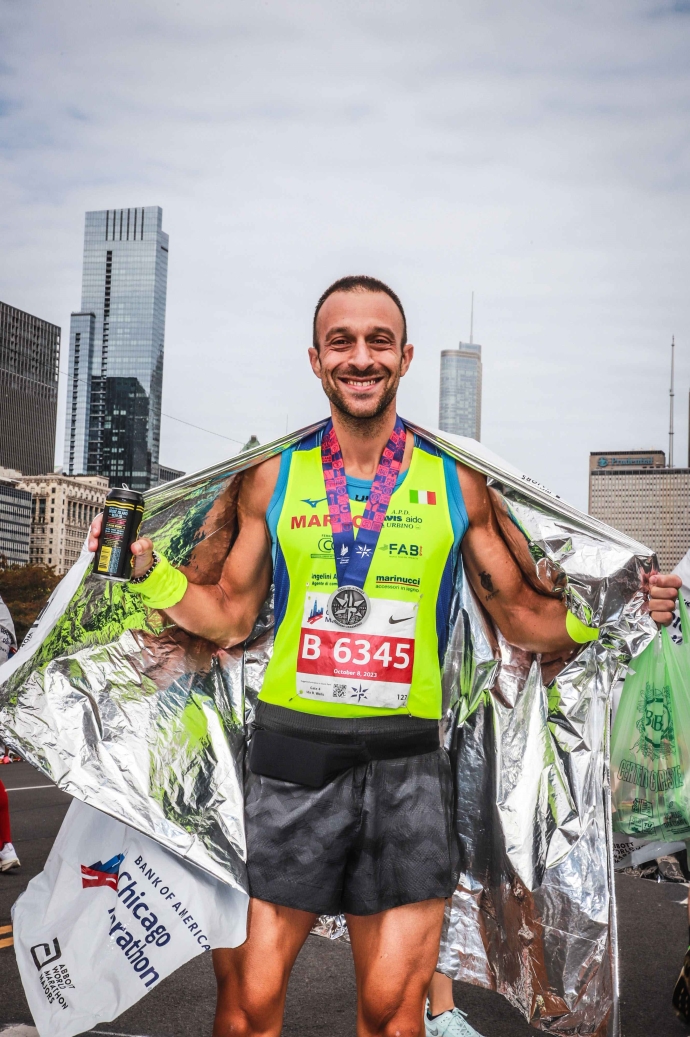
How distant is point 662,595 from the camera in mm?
3057

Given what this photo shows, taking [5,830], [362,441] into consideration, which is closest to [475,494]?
[362,441]

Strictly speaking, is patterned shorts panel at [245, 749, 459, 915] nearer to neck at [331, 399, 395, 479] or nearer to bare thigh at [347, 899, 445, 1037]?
bare thigh at [347, 899, 445, 1037]

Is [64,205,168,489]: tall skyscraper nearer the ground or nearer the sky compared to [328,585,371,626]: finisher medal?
nearer the sky

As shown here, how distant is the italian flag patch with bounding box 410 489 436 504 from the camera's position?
9.86 feet

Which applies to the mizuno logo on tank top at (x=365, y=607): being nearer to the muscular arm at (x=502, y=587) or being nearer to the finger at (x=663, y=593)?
the muscular arm at (x=502, y=587)

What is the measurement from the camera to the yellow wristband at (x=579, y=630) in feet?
10.3

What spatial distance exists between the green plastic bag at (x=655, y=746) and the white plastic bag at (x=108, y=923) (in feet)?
4.47

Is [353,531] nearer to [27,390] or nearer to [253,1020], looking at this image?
[253,1020]

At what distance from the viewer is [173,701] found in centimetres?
328

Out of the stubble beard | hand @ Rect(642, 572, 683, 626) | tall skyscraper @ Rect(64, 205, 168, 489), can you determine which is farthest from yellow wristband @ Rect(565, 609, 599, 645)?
tall skyscraper @ Rect(64, 205, 168, 489)

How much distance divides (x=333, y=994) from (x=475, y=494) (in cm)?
263

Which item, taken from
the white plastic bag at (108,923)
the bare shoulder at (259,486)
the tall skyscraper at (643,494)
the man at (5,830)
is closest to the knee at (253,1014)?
the white plastic bag at (108,923)

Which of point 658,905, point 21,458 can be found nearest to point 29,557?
point 21,458

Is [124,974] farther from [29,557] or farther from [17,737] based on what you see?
[29,557]
